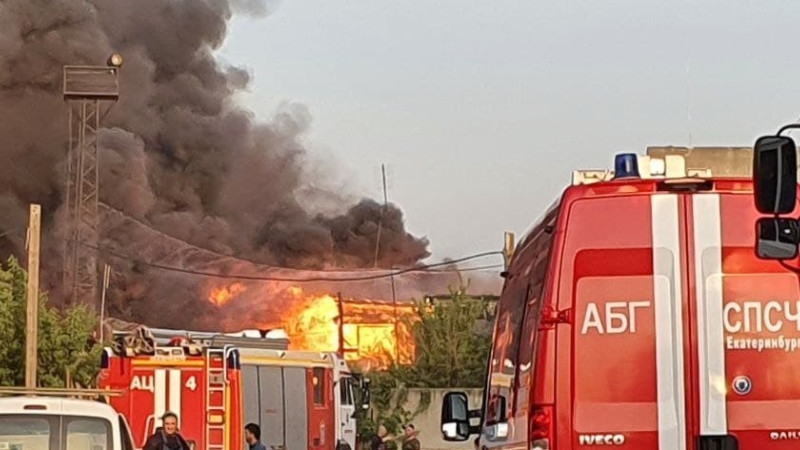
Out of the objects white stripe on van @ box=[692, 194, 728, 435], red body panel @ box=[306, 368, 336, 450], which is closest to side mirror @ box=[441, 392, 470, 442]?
white stripe on van @ box=[692, 194, 728, 435]

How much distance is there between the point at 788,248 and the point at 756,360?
50 cm

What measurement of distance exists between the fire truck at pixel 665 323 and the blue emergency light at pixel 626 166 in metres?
0.18

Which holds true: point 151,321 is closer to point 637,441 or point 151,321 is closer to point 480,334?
point 480,334

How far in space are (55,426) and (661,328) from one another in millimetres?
5496

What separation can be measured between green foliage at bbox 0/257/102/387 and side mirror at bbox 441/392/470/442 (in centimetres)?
2323

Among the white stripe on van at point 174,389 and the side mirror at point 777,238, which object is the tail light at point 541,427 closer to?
the side mirror at point 777,238

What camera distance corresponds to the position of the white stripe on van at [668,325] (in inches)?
243

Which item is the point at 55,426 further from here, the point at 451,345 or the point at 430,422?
the point at 451,345

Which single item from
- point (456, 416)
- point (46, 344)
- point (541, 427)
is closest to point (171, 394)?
point (456, 416)

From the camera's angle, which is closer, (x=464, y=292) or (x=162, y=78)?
(x=464, y=292)

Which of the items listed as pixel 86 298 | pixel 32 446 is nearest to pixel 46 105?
pixel 86 298

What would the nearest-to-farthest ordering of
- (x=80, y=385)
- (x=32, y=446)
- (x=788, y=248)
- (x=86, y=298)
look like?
(x=788, y=248)
(x=32, y=446)
(x=80, y=385)
(x=86, y=298)

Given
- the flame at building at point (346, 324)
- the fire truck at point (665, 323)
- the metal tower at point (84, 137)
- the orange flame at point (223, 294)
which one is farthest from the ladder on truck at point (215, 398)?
the orange flame at point (223, 294)

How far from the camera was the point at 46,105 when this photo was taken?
66.9 meters
